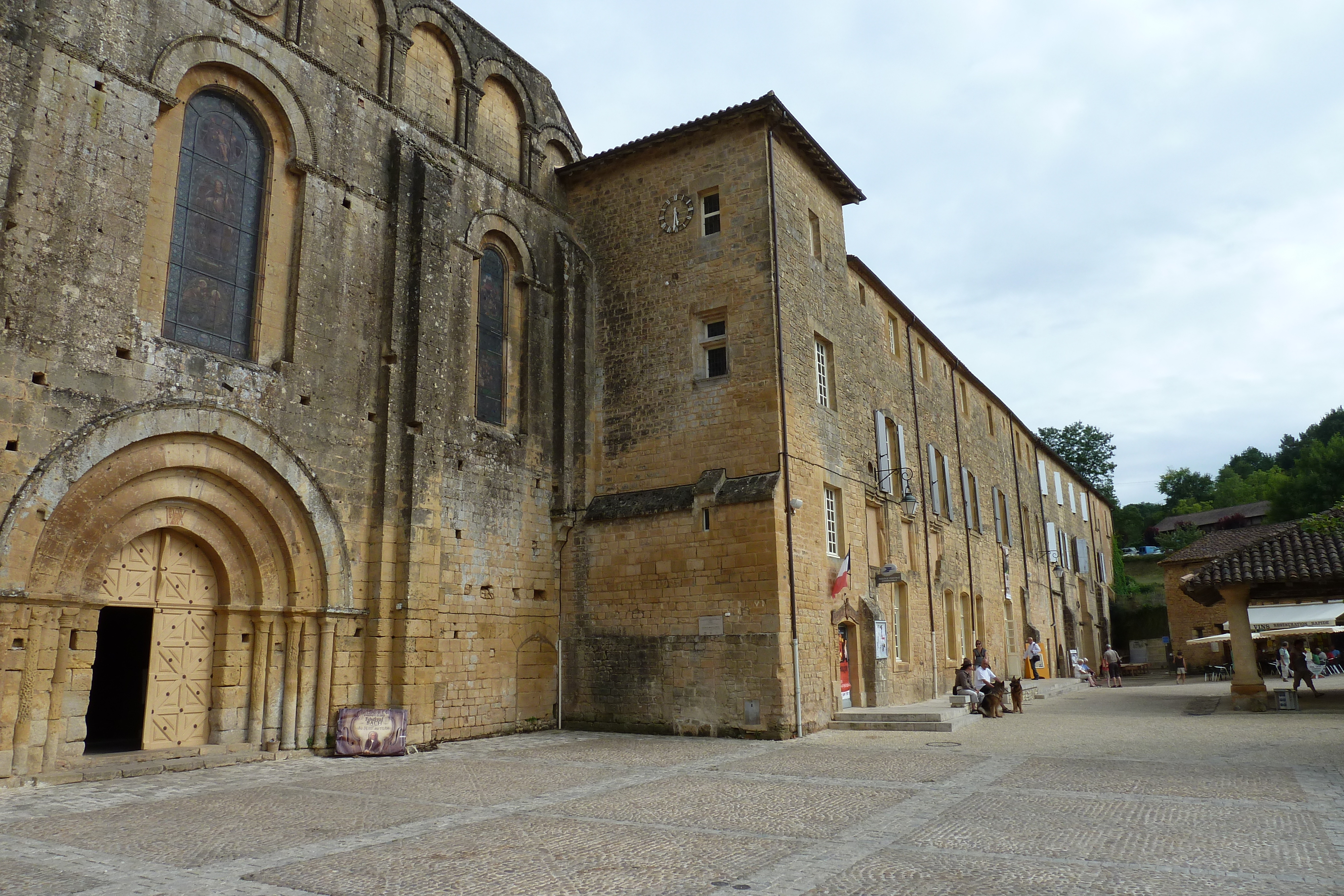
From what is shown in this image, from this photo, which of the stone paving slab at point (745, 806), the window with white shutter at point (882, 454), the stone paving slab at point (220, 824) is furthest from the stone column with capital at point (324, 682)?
the window with white shutter at point (882, 454)

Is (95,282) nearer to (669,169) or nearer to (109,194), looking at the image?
(109,194)

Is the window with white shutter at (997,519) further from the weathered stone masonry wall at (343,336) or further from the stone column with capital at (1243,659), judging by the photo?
the weathered stone masonry wall at (343,336)

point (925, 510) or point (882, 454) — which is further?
point (925, 510)

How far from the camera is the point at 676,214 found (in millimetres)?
16453

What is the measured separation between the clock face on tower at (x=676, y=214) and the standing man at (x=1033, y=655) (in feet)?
60.7

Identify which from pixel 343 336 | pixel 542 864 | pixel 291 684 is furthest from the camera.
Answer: pixel 343 336

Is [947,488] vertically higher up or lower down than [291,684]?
higher up

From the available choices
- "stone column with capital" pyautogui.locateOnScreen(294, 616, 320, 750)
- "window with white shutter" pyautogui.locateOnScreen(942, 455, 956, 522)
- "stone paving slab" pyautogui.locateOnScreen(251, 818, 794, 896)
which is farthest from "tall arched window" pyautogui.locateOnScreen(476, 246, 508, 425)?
"window with white shutter" pyautogui.locateOnScreen(942, 455, 956, 522)

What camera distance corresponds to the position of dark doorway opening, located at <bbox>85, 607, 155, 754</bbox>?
498 inches

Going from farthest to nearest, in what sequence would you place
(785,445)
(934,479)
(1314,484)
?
(1314,484) < (934,479) < (785,445)

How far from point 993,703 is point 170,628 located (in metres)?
13.8

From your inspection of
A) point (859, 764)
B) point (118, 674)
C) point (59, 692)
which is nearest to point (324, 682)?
point (59, 692)

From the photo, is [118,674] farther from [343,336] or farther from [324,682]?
[343,336]

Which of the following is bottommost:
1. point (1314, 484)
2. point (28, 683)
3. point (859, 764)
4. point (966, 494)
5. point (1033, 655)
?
point (859, 764)
